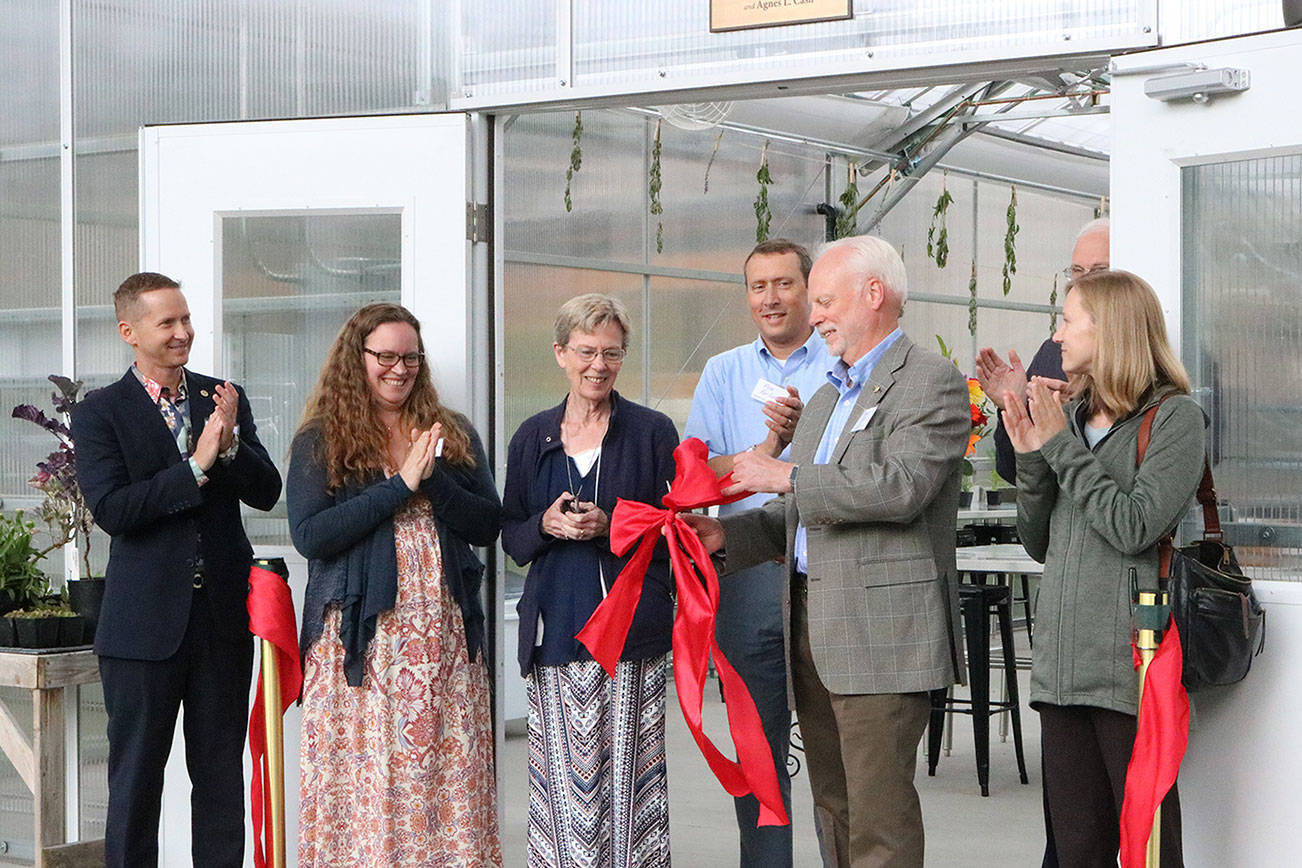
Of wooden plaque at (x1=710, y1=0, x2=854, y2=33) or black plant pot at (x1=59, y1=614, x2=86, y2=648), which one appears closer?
wooden plaque at (x1=710, y1=0, x2=854, y2=33)

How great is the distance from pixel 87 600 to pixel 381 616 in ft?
3.99

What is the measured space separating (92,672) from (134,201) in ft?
4.93

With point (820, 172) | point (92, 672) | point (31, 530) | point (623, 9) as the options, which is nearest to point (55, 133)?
point (31, 530)

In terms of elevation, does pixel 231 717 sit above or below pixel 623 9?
below

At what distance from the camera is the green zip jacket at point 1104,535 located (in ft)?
9.30

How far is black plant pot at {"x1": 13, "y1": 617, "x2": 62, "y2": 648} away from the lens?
4.36m

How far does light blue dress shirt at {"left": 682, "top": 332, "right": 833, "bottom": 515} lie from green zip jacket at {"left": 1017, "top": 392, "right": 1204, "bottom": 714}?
982mm

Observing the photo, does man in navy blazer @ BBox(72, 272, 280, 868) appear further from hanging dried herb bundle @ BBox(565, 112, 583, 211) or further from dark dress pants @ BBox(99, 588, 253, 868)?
hanging dried herb bundle @ BBox(565, 112, 583, 211)

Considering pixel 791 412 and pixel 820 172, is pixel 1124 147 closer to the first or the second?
pixel 791 412

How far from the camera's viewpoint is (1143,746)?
281 centimetres

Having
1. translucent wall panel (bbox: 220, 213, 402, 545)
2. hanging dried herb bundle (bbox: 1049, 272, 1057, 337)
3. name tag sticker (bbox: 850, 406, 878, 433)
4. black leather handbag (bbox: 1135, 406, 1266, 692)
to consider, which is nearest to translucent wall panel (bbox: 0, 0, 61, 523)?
translucent wall panel (bbox: 220, 213, 402, 545)

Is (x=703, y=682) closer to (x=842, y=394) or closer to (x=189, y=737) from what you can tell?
(x=842, y=394)

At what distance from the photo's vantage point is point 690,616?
3414 mm

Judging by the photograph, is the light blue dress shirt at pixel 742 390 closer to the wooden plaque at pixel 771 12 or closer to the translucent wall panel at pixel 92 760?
the wooden plaque at pixel 771 12
